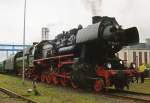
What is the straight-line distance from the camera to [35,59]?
30.6m

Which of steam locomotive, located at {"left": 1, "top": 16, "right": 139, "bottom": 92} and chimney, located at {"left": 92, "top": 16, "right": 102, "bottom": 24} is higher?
chimney, located at {"left": 92, "top": 16, "right": 102, "bottom": 24}

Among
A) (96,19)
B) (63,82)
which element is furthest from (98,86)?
(63,82)

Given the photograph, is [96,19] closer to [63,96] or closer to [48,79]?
[63,96]

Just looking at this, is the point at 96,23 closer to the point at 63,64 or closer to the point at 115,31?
the point at 115,31

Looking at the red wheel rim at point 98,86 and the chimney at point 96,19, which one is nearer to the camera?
the red wheel rim at point 98,86

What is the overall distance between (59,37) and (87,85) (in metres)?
6.65

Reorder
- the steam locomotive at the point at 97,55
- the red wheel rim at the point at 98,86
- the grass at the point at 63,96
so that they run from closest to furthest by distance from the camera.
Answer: the grass at the point at 63,96
the steam locomotive at the point at 97,55
the red wheel rim at the point at 98,86

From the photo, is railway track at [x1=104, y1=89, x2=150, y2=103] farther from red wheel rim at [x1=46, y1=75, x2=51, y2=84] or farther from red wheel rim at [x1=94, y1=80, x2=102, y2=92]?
red wheel rim at [x1=46, y1=75, x2=51, y2=84]

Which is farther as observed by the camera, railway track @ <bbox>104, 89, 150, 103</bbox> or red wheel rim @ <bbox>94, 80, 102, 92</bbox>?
red wheel rim @ <bbox>94, 80, 102, 92</bbox>

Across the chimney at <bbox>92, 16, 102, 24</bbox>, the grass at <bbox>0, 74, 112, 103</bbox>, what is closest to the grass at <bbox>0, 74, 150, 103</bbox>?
the grass at <bbox>0, 74, 112, 103</bbox>

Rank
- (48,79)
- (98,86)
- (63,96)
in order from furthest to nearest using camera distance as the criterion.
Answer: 1. (48,79)
2. (98,86)
3. (63,96)

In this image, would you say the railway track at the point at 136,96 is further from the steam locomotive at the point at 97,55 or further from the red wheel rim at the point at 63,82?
the red wheel rim at the point at 63,82

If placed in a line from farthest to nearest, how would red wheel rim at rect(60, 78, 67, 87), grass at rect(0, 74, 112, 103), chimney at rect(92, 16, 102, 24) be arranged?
red wheel rim at rect(60, 78, 67, 87) → chimney at rect(92, 16, 102, 24) → grass at rect(0, 74, 112, 103)

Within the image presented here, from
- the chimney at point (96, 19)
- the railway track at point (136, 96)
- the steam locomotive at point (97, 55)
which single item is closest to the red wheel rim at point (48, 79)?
the steam locomotive at point (97, 55)
